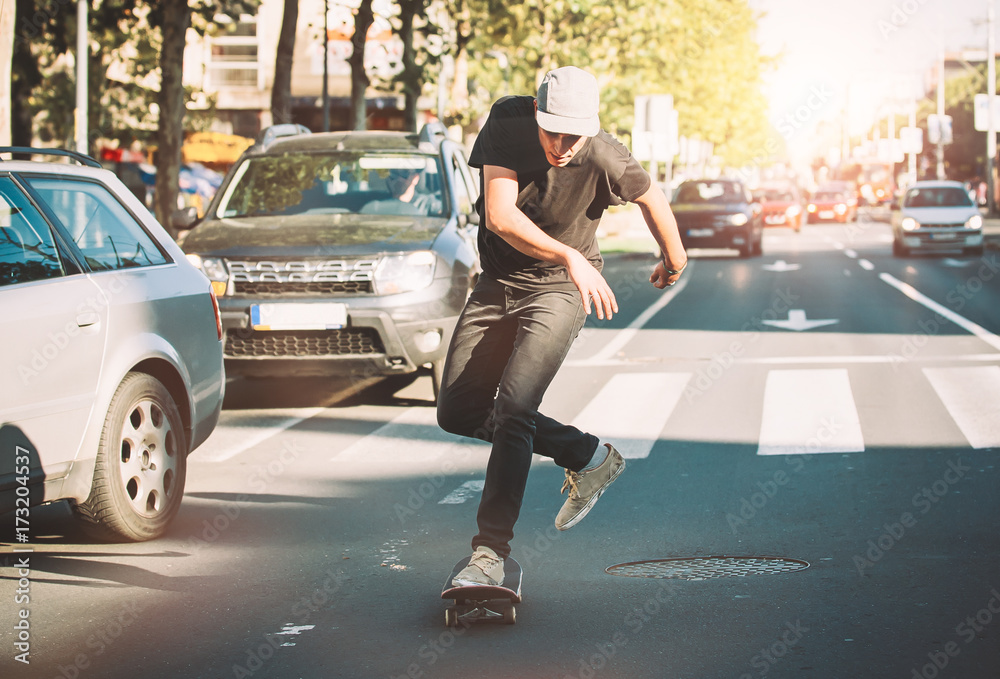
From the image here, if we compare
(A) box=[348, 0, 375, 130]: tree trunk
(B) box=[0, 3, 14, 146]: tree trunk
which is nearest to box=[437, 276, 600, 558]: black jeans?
(B) box=[0, 3, 14, 146]: tree trunk

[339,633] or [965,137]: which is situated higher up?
[965,137]

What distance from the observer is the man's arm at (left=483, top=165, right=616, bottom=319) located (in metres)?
4.42

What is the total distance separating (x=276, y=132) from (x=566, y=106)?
727 cm

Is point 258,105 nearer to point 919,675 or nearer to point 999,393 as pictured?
point 999,393

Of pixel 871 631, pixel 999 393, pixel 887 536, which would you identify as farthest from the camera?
pixel 999 393

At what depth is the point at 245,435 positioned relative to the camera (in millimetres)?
8461

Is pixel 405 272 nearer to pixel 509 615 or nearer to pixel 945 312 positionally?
pixel 509 615

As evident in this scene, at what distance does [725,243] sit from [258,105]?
27.4 meters

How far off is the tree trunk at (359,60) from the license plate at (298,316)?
12.8 meters

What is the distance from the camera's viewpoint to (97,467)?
17.2 ft

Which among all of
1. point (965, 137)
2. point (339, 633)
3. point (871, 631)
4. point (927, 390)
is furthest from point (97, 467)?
point (965, 137)

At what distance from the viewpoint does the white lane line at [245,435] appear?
7.78 metres

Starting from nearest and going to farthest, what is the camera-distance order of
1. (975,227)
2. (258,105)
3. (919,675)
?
(919,675) → (975,227) → (258,105)

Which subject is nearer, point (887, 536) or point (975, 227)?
point (887, 536)
